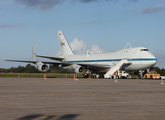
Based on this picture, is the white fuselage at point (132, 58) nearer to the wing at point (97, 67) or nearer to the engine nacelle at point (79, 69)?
the wing at point (97, 67)

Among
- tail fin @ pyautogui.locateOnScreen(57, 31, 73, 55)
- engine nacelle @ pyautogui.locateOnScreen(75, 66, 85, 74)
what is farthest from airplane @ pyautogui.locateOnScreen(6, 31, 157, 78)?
tail fin @ pyautogui.locateOnScreen(57, 31, 73, 55)

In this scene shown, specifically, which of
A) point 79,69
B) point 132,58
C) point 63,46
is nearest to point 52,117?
point 132,58

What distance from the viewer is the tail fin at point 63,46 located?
2480 inches

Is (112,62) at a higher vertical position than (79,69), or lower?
higher

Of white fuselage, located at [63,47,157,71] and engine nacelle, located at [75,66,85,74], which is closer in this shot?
white fuselage, located at [63,47,157,71]

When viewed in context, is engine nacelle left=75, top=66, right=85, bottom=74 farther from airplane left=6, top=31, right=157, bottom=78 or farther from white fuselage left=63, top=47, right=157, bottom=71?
white fuselage left=63, top=47, right=157, bottom=71

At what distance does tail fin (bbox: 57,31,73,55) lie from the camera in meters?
63.0

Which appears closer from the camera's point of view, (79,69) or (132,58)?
(132,58)

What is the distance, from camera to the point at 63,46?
63500mm

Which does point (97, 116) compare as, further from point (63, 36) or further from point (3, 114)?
point (63, 36)

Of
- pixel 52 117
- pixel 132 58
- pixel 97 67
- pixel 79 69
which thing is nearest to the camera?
pixel 52 117

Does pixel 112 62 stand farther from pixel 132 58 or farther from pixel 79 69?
pixel 79 69

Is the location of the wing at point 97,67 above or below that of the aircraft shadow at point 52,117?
above

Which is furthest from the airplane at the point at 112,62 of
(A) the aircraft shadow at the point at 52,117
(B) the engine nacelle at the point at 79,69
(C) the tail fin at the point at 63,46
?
(A) the aircraft shadow at the point at 52,117
